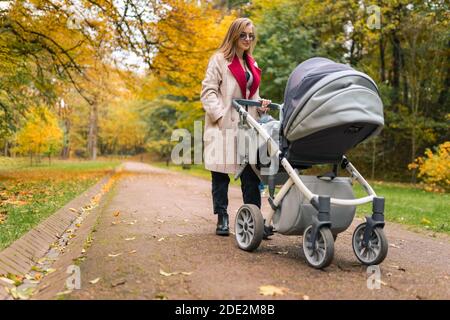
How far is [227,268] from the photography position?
3.33 metres

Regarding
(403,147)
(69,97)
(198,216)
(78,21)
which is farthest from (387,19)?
(198,216)

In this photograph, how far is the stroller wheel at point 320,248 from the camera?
322 centimetres

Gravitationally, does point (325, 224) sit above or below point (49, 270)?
above

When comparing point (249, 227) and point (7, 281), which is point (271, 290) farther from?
point (7, 281)

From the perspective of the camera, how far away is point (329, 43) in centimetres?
1853

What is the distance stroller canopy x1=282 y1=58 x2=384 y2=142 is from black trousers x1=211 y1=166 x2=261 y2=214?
1.13 m

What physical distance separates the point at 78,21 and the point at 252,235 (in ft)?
33.3

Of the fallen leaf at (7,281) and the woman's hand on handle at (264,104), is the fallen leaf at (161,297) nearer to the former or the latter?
the fallen leaf at (7,281)

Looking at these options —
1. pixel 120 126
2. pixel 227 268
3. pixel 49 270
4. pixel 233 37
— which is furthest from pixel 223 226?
pixel 120 126

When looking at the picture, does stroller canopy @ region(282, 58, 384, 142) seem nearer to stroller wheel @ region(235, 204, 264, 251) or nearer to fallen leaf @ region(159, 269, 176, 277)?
stroller wheel @ region(235, 204, 264, 251)

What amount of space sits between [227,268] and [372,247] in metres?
1.14

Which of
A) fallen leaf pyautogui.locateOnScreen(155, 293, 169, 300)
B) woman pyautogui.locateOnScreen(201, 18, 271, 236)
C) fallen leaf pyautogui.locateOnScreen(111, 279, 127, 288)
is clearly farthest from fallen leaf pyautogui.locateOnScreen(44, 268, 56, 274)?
woman pyautogui.locateOnScreen(201, 18, 271, 236)

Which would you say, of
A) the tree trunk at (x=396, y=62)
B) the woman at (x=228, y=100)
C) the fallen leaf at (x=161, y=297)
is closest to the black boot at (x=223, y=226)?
the woman at (x=228, y=100)

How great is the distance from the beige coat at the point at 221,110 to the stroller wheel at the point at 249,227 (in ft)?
1.70
